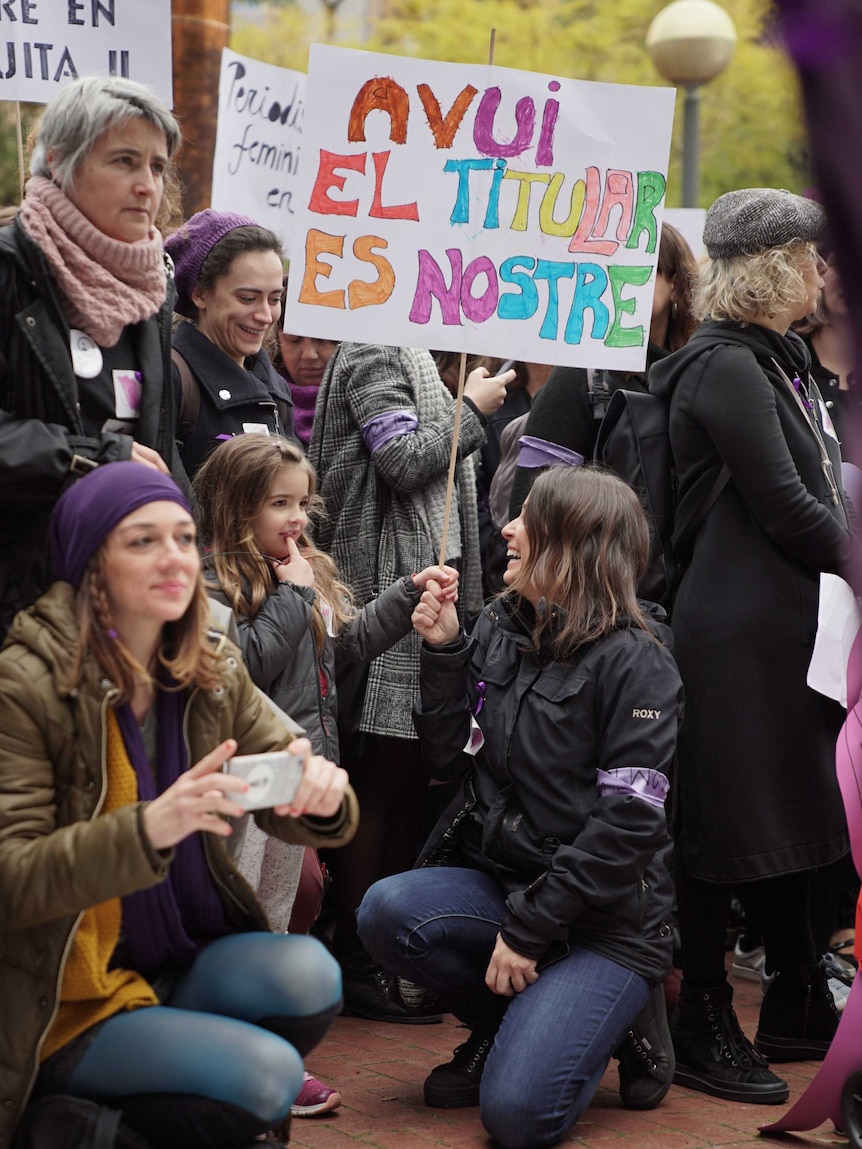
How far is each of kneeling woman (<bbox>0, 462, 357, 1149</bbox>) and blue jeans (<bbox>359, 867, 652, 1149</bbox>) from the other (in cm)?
79

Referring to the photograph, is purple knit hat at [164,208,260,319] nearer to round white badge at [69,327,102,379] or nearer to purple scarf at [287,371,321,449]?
purple scarf at [287,371,321,449]

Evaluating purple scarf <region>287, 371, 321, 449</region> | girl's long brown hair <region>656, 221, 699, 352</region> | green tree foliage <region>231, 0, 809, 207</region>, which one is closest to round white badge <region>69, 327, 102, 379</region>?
purple scarf <region>287, 371, 321, 449</region>

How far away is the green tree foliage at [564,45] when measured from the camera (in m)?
21.8

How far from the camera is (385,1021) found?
430cm

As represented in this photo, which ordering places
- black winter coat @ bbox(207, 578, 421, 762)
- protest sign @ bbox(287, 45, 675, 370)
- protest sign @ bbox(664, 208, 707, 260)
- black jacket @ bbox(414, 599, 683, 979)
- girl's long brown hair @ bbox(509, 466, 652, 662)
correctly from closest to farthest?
black jacket @ bbox(414, 599, 683, 979), black winter coat @ bbox(207, 578, 421, 762), girl's long brown hair @ bbox(509, 466, 652, 662), protest sign @ bbox(287, 45, 675, 370), protest sign @ bbox(664, 208, 707, 260)

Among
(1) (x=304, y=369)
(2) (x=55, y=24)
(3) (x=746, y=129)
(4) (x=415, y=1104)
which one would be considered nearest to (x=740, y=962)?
(4) (x=415, y=1104)

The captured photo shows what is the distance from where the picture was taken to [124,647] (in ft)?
8.21

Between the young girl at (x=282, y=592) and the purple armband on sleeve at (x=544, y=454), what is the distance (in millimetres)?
763

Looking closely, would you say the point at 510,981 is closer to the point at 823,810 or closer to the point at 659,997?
the point at 659,997

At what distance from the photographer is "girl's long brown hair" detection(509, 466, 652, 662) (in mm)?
3590

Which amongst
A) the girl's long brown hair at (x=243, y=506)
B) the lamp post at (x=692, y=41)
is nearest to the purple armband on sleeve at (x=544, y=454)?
the girl's long brown hair at (x=243, y=506)

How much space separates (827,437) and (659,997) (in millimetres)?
1646

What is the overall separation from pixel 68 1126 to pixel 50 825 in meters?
0.48

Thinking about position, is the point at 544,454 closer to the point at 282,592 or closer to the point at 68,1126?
the point at 282,592
